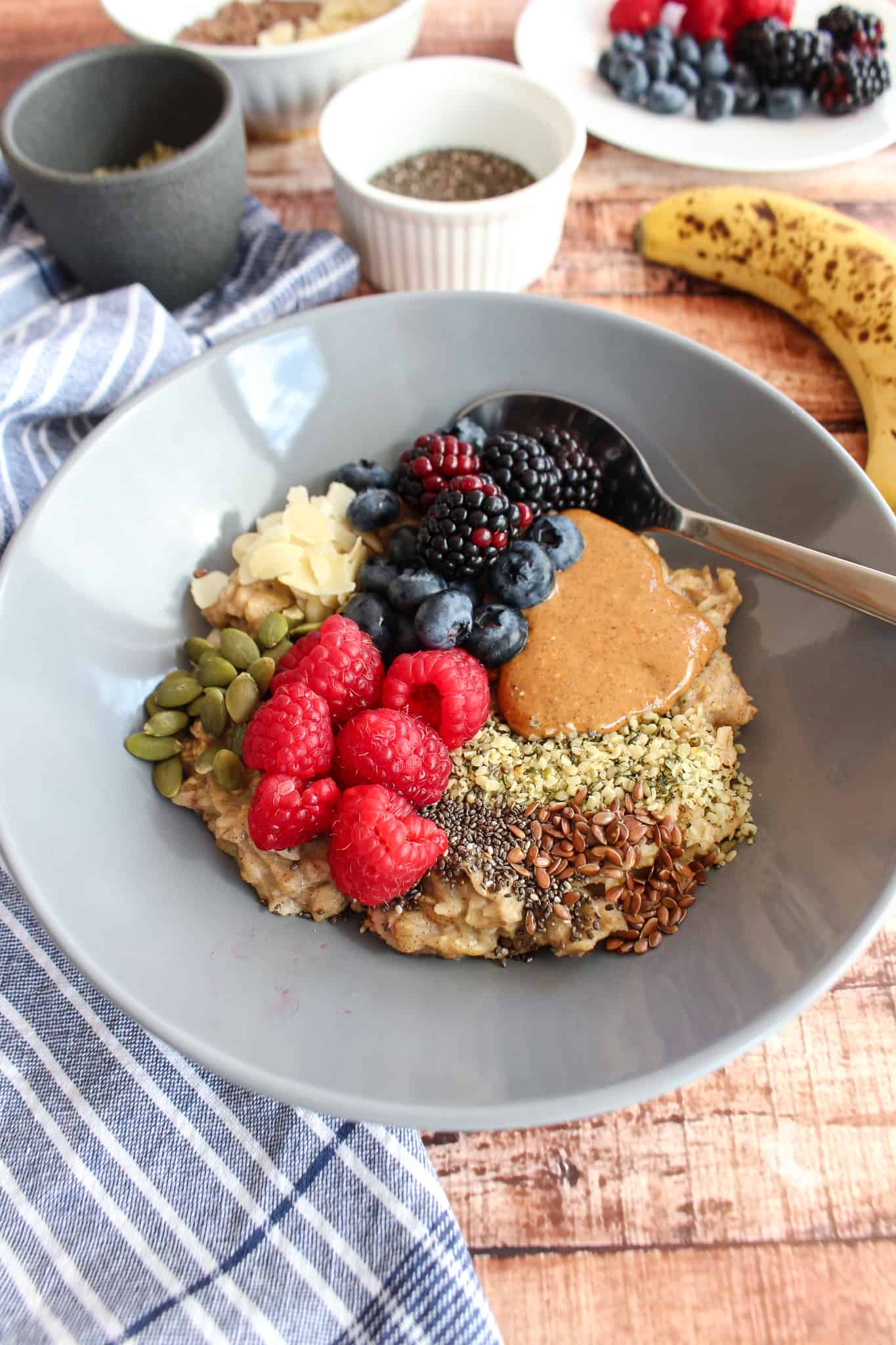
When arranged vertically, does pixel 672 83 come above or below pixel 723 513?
above

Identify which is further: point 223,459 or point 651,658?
point 223,459

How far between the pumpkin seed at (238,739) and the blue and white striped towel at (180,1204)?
417 mm

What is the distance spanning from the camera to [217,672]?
1602 mm

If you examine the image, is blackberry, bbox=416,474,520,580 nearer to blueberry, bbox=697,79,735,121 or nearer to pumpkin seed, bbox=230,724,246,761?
pumpkin seed, bbox=230,724,246,761

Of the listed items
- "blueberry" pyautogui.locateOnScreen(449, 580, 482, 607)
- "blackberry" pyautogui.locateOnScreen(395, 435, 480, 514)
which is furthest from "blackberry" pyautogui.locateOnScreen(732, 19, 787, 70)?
"blueberry" pyautogui.locateOnScreen(449, 580, 482, 607)

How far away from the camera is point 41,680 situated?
147cm

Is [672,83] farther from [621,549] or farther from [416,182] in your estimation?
[621,549]

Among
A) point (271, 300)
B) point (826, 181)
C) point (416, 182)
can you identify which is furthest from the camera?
point (826, 181)

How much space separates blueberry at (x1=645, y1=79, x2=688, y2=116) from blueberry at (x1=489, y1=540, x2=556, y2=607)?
1617 mm

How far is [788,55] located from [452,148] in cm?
92


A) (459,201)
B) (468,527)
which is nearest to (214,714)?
(468,527)

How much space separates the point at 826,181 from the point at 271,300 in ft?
5.04

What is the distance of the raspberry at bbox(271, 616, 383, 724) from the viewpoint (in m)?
1.48

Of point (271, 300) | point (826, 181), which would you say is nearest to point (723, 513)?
point (271, 300)
